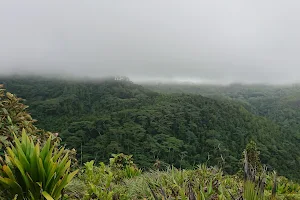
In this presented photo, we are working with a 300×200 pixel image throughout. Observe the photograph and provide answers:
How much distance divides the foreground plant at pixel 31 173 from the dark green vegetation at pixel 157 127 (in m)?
38.7

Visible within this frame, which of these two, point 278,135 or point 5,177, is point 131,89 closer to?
point 278,135

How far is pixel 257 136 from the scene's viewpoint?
224ft

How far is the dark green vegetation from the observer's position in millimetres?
52719

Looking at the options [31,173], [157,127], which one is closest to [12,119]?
[31,173]

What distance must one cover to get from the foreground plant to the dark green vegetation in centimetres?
3874

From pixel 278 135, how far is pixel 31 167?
77.2m

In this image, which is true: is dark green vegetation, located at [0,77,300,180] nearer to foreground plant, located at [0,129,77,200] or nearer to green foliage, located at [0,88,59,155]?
green foliage, located at [0,88,59,155]

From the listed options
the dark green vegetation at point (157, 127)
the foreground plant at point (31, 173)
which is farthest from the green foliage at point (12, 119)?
the dark green vegetation at point (157, 127)

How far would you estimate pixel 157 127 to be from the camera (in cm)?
6731

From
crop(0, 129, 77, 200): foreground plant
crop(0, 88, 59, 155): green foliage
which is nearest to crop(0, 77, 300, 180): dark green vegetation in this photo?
crop(0, 88, 59, 155): green foliage

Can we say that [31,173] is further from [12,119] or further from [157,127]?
[157,127]

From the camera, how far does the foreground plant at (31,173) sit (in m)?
2.65

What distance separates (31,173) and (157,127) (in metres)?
64.9

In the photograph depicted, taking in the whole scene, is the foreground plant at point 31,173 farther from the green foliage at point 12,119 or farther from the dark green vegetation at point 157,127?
the dark green vegetation at point 157,127
